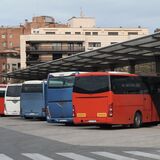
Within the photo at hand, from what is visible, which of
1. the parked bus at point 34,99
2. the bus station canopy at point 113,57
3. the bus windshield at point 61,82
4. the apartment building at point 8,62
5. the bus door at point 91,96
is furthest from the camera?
the apartment building at point 8,62

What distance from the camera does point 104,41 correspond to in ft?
387

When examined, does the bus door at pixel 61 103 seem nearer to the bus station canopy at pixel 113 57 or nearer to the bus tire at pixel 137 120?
the bus station canopy at pixel 113 57

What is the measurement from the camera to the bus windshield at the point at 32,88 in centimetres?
3544

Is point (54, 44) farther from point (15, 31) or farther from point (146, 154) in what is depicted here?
point (146, 154)

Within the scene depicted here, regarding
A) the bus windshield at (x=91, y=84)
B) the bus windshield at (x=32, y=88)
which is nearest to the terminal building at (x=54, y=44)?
the bus windshield at (x=32, y=88)

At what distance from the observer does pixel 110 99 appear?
964 inches

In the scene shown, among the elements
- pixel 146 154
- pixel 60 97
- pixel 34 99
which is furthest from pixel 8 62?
pixel 146 154

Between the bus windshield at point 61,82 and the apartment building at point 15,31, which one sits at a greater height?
the apartment building at point 15,31

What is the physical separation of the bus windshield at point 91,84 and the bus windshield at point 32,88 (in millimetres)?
9634

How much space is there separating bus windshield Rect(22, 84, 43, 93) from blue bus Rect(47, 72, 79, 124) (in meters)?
5.75

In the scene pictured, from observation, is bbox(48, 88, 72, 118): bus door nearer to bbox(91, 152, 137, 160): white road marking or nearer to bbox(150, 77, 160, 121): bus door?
bbox(150, 77, 160, 121): bus door

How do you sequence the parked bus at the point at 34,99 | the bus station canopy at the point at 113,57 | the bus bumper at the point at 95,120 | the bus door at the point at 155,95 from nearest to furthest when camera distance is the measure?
the bus bumper at the point at 95,120 < the bus door at the point at 155,95 < the bus station canopy at the point at 113,57 < the parked bus at the point at 34,99

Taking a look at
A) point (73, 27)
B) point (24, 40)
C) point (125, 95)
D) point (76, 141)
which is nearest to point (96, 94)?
point (125, 95)

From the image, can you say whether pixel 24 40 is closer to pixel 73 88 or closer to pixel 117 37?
pixel 117 37
